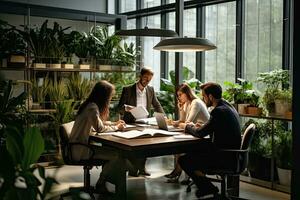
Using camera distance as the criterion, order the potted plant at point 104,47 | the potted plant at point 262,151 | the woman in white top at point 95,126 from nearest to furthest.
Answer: the woman in white top at point 95,126
the potted plant at point 262,151
the potted plant at point 104,47

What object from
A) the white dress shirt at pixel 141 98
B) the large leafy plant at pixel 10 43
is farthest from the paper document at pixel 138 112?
the large leafy plant at pixel 10 43

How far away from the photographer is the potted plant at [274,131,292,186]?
507 centimetres

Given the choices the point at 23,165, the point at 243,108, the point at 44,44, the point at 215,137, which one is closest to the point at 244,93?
the point at 243,108

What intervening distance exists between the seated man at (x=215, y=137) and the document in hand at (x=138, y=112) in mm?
1186

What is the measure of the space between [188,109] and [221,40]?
2.29 meters

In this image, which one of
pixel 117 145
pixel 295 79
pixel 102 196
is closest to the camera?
pixel 295 79

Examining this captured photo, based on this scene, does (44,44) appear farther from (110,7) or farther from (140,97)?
(110,7)

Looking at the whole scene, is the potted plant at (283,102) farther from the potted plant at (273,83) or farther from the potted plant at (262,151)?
the potted plant at (262,151)

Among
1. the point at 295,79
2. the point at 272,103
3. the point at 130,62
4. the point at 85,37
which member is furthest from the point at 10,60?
the point at 295,79

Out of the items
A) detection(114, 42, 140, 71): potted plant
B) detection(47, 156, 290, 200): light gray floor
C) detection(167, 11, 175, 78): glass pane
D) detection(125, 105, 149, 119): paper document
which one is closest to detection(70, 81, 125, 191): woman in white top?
detection(47, 156, 290, 200): light gray floor

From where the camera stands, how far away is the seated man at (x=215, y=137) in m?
4.08

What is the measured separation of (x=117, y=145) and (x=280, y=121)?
258 cm

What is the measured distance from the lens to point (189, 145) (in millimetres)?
4156

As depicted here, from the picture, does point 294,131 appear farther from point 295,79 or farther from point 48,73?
point 48,73
